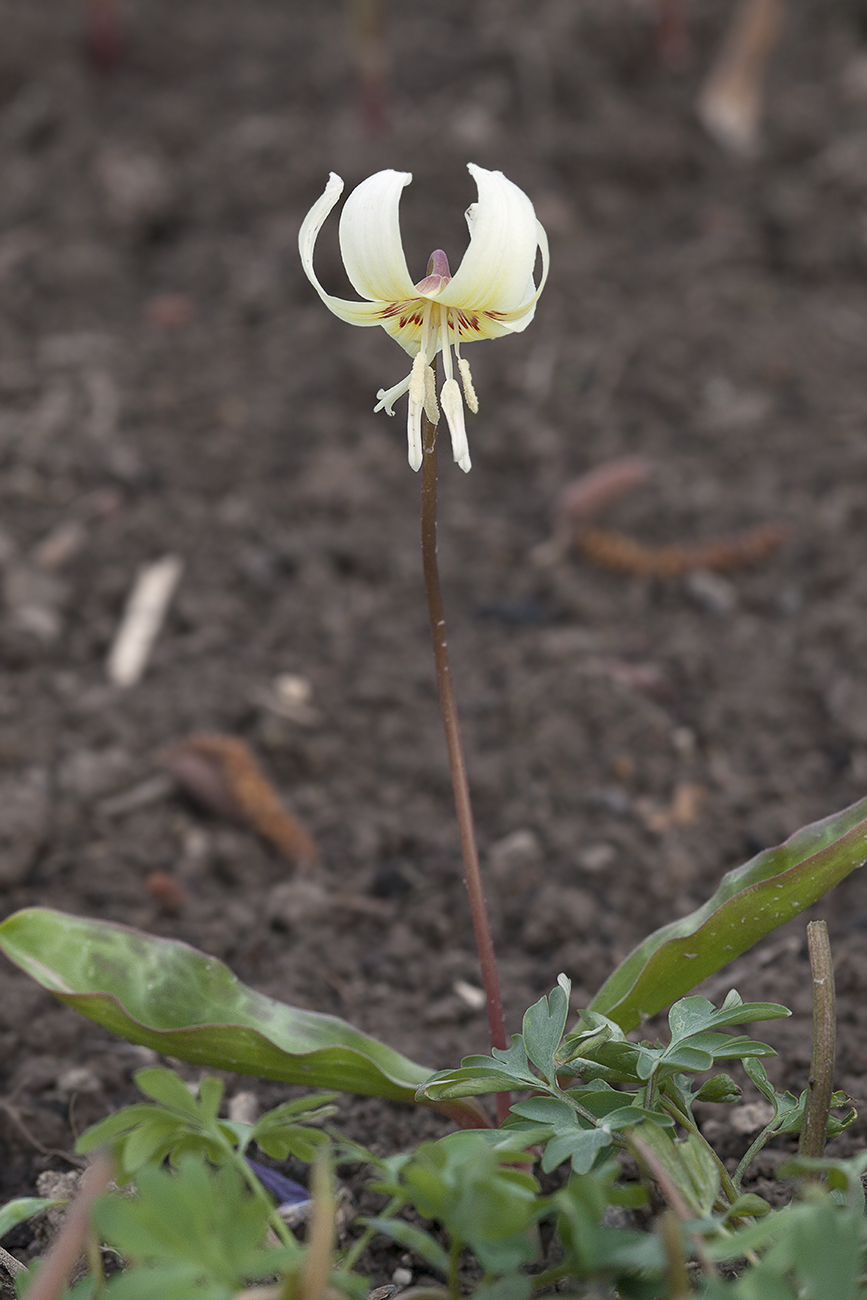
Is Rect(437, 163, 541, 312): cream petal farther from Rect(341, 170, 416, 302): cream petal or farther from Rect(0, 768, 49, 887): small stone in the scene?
Rect(0, 768, 49, 887): small stone

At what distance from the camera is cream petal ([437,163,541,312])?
1.29 metres

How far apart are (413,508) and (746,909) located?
2.16 meters

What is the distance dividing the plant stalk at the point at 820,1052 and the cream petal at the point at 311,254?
858 mm

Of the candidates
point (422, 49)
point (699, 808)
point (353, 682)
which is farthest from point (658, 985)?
point (422, 49)

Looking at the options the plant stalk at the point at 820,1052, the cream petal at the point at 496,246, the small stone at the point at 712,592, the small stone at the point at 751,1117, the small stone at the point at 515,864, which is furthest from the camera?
the small stone at the point at 712,592

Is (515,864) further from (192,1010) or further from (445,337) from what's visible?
(445,337)

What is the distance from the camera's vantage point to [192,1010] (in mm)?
1627

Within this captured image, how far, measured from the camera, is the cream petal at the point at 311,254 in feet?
4.46

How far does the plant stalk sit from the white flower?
68 centimetres

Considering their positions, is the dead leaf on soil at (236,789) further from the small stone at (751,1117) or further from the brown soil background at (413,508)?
the small stone at (751,1117)

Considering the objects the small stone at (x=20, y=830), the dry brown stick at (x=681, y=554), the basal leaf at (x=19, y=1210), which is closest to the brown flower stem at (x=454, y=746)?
the basal leaf at (x=19, y=1210)

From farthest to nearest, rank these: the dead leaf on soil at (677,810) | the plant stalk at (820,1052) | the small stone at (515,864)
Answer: the dead leaf on soil at (677,810) → the small stone at (515,864) → the plant stalk at (820,1052)

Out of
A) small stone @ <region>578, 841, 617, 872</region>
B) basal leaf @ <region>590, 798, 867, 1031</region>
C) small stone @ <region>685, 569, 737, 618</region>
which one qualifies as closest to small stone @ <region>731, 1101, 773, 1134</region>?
basal leaf @ <region>590, 798, 867, 1031</region>

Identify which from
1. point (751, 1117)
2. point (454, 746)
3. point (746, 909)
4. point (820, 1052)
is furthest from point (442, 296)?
Answer: point (751, 1117)
